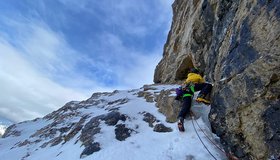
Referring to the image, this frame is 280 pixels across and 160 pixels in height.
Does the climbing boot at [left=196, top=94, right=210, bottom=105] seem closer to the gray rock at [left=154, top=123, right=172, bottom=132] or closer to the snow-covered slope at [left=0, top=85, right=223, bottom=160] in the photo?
the snow-covered slope at [left=0, top=85, right=223, bottom=160]

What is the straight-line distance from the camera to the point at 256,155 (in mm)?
7238

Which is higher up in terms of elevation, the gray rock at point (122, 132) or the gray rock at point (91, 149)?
the gray rock at point (122, 132)

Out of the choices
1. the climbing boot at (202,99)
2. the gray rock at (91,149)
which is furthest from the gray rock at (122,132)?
the climbing boot at (202,99)

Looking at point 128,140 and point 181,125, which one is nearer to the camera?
point 181,125

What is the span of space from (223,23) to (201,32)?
4999 mm

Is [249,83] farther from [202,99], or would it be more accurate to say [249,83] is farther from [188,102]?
[188,102]

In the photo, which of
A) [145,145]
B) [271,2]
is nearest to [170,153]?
[145,145]

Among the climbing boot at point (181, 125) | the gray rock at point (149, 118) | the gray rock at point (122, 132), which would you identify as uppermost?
the gray rock at point (149, 118)

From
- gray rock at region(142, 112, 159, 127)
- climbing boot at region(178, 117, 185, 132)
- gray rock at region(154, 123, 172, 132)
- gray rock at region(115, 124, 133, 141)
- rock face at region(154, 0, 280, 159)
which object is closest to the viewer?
rock face at region(154, 0, 280, 159)

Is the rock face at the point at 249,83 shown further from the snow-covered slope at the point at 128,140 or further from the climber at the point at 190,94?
the climber at the point at 190,94

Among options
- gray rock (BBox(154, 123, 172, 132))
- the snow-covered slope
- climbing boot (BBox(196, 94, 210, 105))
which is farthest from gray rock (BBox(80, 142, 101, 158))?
climbing boot (BBox(196, 94, 210, 105))

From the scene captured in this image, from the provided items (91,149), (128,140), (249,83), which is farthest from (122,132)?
(249,83)

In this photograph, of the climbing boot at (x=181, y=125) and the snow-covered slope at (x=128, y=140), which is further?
the climbing boot at (x=181, y=125)

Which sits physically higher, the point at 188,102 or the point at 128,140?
the point at 188,102
